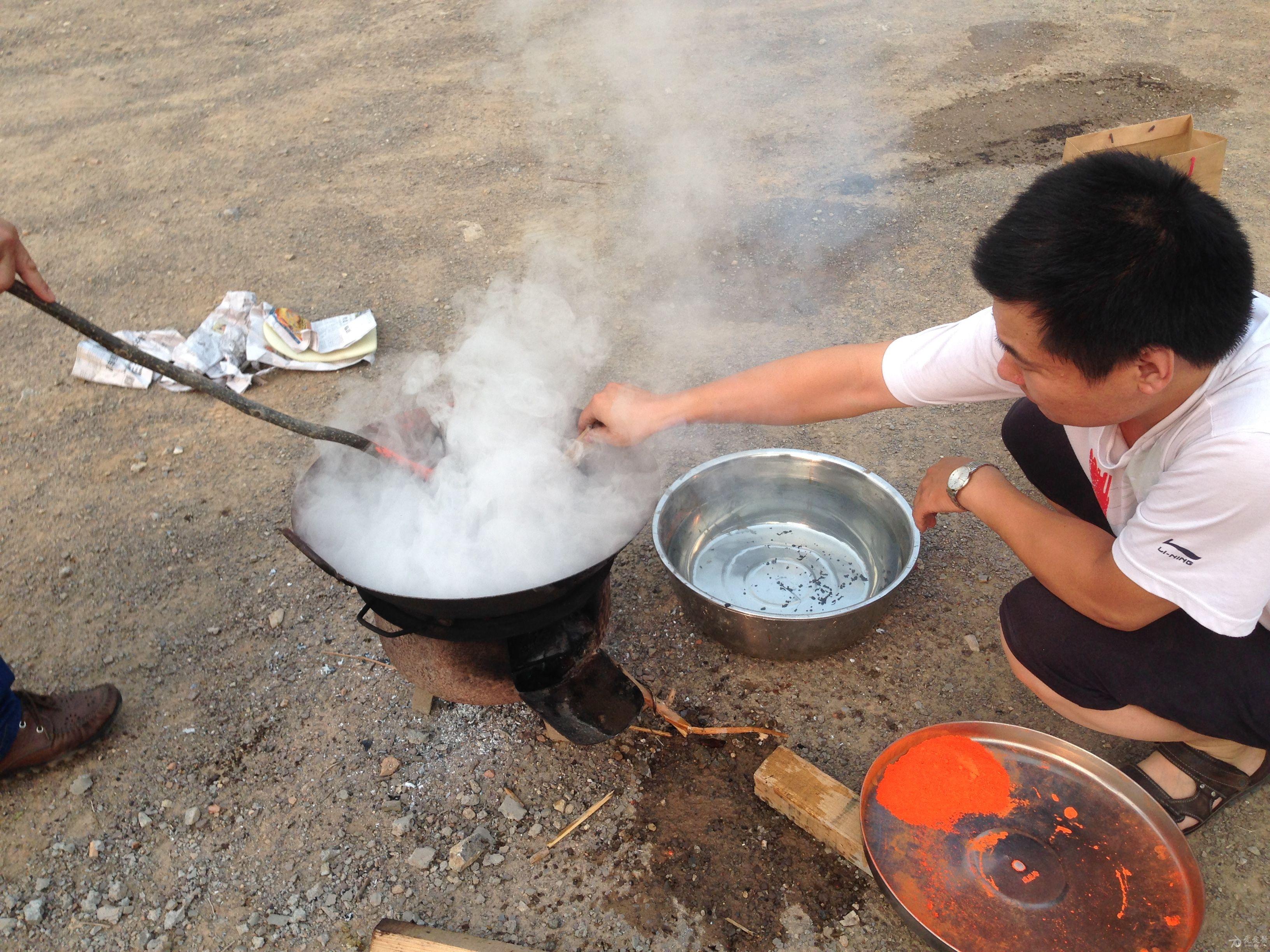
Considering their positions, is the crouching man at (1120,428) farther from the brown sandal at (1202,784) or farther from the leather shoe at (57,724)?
the leather shoe at (57,724)

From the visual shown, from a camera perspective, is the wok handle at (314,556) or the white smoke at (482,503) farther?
the white smoke at (482,503)

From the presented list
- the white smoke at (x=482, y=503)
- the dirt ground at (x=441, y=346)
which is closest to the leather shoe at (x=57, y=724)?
the dirt ground at (x=441, y=346)

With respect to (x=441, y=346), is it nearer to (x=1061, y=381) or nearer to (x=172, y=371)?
(x=172, y=371)

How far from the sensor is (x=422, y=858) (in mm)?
2168

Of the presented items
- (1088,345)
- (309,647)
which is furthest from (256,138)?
(1088,345)

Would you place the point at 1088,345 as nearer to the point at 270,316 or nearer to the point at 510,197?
the point at 270,316

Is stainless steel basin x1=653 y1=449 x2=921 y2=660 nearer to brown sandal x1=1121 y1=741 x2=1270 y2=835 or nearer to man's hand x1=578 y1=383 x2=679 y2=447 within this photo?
man's hand x1=578 y1=383 x2=679 y2=447

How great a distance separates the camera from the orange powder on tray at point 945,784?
2.05 m

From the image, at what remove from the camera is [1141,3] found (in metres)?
6.59

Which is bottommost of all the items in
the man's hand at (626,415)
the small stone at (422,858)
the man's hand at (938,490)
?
the small stone at (422,858)

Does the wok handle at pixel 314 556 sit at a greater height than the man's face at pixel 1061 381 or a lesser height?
lesser

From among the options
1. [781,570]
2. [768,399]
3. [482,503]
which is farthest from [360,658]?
[768,399]

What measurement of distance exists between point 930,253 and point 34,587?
13.3ft

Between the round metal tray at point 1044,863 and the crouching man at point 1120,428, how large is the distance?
157 mm
